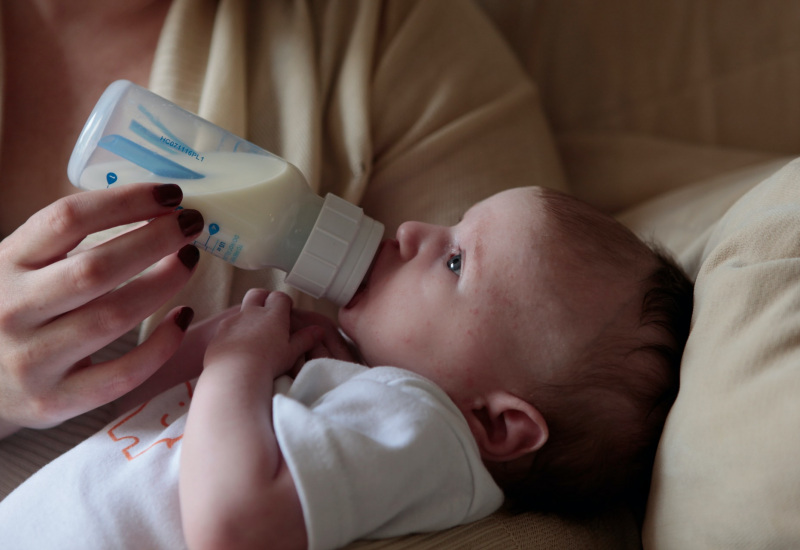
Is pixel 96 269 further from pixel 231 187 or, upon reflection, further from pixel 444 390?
pixel 444 390

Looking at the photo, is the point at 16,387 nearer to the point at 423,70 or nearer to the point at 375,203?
the point at 375,203

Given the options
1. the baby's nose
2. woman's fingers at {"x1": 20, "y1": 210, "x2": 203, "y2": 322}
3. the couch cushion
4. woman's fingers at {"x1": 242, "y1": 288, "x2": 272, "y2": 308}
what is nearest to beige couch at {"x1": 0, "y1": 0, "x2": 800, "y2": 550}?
the couch cushion

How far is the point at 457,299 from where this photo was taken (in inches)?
33.2

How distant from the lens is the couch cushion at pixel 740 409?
A: 63 cm

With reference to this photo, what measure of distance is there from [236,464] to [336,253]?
0.30m

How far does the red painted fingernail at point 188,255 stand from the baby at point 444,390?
10cm

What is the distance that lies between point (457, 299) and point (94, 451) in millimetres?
447

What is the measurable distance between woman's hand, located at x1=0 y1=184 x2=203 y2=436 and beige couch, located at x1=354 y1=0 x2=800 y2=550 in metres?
0.37

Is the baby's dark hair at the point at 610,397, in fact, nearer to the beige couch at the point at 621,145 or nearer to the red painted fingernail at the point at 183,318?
the beige couch at the point at 621,145

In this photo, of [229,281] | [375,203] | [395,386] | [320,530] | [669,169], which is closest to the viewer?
[320,530]

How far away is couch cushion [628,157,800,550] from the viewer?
2.05ft

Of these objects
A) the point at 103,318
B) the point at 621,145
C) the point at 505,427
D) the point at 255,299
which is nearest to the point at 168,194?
the point at 103,318

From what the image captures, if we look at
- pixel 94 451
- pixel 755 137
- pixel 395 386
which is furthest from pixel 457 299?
pixel 755 137

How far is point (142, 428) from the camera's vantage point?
823 millimetres
